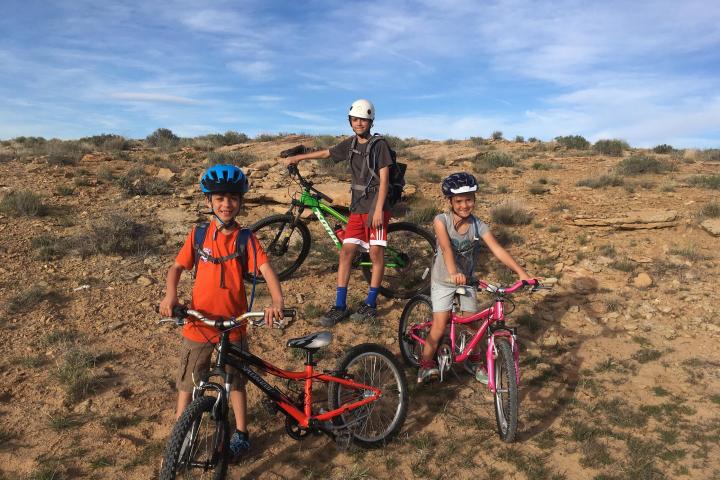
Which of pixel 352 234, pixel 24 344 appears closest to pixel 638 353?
pixel 352 234

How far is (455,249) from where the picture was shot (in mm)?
4266

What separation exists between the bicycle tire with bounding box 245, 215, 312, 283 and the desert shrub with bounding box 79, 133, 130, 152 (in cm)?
1222

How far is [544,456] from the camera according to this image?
3803 mm

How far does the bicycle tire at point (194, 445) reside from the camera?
2.59 meters

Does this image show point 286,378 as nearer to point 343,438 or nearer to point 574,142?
point 343,438

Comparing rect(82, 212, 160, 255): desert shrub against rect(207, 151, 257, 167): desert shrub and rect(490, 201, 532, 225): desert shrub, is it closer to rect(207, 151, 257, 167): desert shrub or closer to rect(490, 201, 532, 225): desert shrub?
rect(207, 151, 257, 167): desert shrub

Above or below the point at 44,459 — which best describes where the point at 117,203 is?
above

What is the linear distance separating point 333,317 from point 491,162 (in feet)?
36.0

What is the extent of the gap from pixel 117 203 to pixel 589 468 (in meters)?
8.72

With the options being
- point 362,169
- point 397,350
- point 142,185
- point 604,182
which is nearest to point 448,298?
point 397,350

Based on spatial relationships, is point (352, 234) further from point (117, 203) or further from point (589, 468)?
point (117, 203)

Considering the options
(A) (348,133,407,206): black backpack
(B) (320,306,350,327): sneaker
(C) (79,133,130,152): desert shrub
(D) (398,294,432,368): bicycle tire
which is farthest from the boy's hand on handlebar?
(C) (79,133,130,152): desert shrub

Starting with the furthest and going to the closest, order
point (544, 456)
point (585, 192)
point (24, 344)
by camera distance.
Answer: point (585, 192), point (24, 344), point (544, 456)

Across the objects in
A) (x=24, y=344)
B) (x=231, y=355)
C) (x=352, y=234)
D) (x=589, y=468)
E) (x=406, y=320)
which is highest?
(x=352, y=234)
